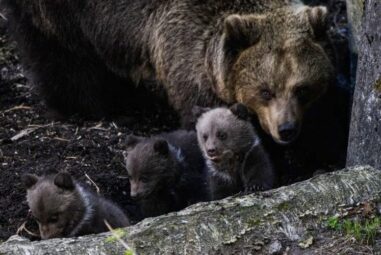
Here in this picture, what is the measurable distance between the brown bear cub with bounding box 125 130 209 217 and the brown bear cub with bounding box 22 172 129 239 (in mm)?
588

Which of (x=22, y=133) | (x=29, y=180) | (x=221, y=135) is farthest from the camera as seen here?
(x=22, y=133)

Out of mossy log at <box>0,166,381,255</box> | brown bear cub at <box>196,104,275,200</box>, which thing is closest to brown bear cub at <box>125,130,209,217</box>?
brown bear cub at <box>196,104,275,200</box>

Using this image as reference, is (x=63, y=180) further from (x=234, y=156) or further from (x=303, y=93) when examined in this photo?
(x=303, y=93)

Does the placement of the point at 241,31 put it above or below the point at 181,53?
above

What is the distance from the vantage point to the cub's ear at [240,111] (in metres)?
7.39

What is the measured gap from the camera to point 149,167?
7.39m

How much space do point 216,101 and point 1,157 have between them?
2.12m

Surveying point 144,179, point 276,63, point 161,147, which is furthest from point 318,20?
point 144,179

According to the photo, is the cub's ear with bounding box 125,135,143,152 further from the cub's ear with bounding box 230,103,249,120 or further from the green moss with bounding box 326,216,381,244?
the green moss with bounding box 326,216,381,244

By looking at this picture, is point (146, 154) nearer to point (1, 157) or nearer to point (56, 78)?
point (1, 157)

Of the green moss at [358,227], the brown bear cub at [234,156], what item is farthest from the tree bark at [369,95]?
the green moss at [358,227]

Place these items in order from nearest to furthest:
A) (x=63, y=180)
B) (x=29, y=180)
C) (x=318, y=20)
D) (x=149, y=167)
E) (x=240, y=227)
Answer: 1. (x=240, y=227)
2. (x=63, y=180)
3. (x=29, y=180)
4. (x=149, y=167)
5. (x=318, y=20)

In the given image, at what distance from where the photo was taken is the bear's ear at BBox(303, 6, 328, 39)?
794cm

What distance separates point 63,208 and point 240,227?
63.6 inches
